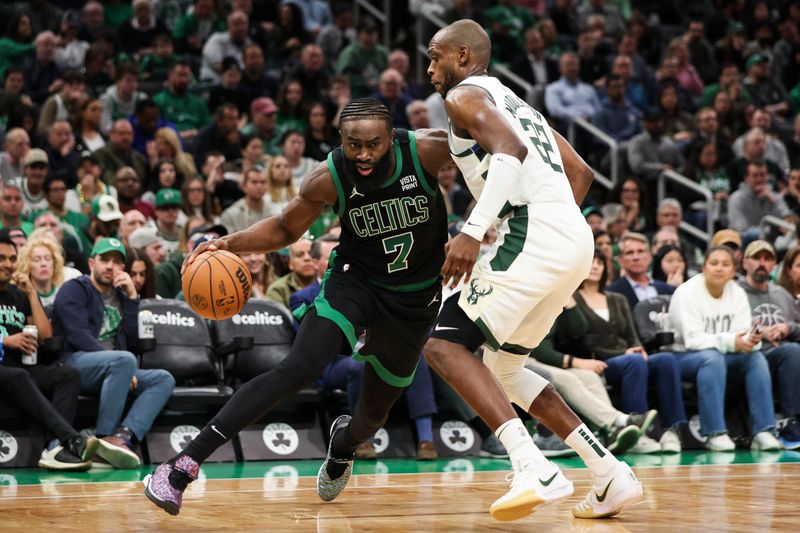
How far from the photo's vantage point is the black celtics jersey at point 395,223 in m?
5.33

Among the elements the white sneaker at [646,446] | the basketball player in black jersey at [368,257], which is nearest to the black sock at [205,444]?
the basketball player in black jersey at [368,257]

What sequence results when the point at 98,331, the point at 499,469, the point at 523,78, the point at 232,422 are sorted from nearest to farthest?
the point at 232,422 < the point at 499,469 < the point at 98,331 < the point at 523,78

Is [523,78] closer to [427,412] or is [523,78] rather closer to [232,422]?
[427,412]

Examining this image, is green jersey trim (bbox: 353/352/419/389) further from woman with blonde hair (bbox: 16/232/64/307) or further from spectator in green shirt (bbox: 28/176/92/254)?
spectator in green shirt (bbox: 28/176/92/254)

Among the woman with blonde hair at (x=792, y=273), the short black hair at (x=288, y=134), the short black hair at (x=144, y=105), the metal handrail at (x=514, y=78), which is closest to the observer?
the woman with blonde hair at (x=792, y=273)

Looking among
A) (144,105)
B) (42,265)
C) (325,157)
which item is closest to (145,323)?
(42,265)

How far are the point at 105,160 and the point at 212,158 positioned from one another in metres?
1.06

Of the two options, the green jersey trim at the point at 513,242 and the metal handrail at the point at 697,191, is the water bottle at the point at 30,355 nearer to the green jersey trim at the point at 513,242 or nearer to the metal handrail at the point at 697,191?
the green jersey trim at the point at 513,242

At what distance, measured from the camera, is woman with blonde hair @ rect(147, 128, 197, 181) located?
1200cm

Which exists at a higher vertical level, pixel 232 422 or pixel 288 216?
pixel 288 216

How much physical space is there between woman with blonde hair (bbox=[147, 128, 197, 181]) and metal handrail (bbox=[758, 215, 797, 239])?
6025mm

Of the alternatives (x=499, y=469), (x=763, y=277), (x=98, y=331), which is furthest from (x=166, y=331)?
(x=763, y=277)

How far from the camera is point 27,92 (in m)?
13.5

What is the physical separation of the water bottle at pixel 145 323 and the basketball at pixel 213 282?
345 cm
